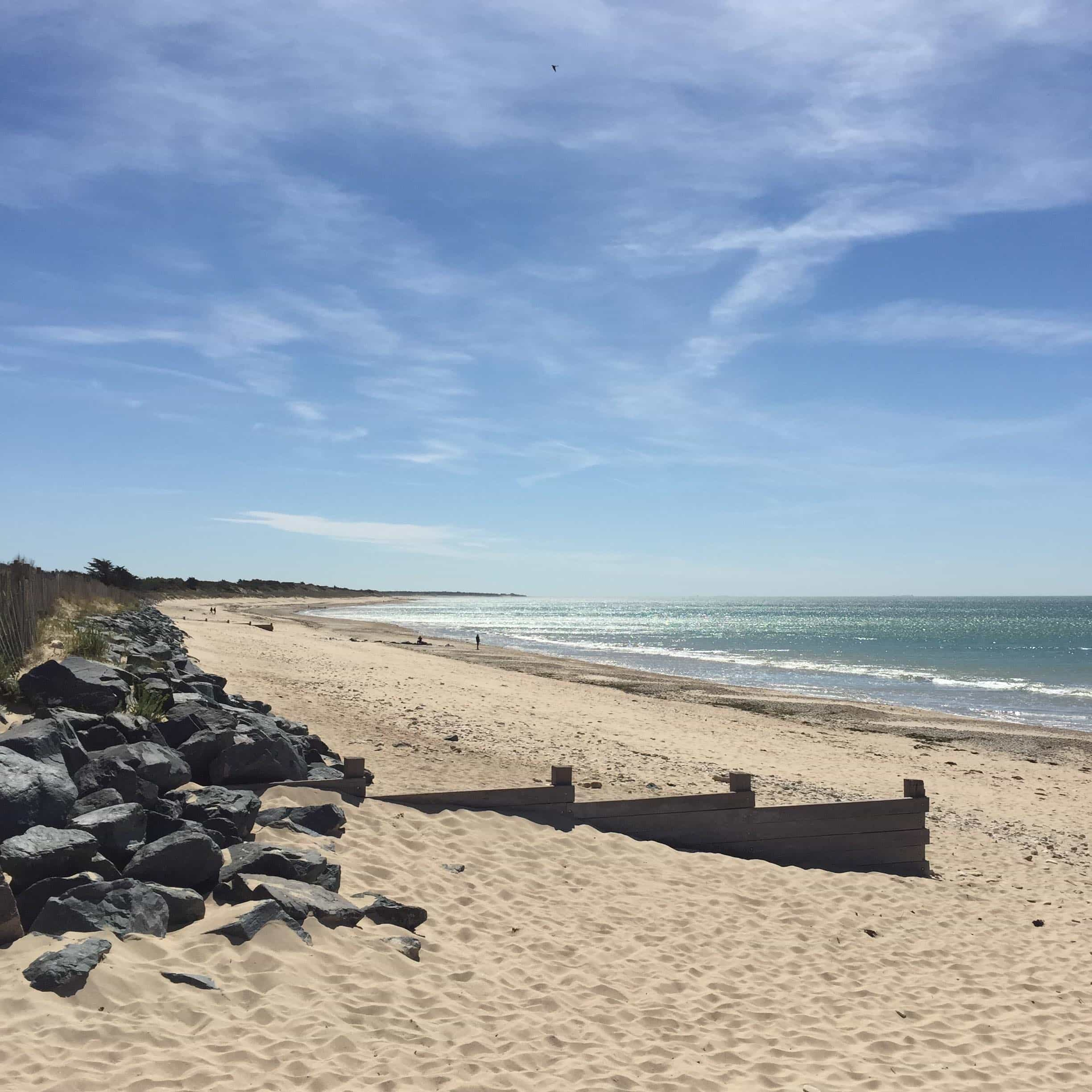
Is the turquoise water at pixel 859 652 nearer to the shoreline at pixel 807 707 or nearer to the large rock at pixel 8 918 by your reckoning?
the shoreline at pixel 807 707

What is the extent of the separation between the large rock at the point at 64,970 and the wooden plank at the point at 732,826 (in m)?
5.50

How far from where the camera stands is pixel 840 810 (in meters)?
9.94

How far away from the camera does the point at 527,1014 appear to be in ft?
18.9

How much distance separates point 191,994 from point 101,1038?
59cm

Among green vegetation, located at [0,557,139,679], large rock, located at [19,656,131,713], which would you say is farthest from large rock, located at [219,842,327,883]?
green vegetation, located at [0,557,139,679]

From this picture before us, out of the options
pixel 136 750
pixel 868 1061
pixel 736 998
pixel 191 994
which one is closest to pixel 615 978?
pixel 736 998

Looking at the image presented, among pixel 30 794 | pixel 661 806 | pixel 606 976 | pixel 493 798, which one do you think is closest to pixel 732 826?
pixel 661 806

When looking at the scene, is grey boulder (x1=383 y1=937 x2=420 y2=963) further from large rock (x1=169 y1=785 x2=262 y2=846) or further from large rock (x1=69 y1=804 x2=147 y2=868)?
large rock (x1=69 y1=804 x2=147 y2=868)

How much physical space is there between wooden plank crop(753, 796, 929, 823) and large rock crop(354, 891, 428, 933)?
4615 mm

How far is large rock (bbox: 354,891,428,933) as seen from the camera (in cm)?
671

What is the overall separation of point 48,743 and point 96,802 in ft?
2.29

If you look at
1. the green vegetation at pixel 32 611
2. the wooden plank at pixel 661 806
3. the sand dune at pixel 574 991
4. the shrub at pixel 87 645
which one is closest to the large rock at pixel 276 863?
the sand dune at pixel 574 991

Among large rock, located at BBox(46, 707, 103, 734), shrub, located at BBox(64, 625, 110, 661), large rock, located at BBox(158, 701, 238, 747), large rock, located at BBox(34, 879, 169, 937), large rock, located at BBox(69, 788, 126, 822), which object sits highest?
shrub, located at BBox(64, 625, 110, 661)

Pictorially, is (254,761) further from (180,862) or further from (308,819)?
(180,862)
